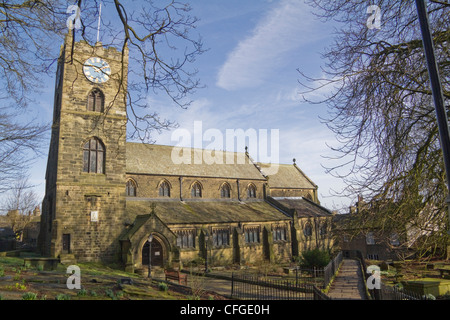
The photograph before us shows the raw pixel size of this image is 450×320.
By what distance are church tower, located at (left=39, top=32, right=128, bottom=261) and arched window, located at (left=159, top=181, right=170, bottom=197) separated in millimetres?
7985

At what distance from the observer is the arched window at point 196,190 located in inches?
1383

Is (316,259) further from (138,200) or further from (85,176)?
(85,176)

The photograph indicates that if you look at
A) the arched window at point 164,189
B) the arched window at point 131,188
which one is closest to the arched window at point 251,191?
the arched window at point 164,189

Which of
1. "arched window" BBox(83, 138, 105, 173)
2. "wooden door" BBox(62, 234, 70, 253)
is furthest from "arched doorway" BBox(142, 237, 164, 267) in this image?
"arched window" BBox(83, 138, 105, 173)

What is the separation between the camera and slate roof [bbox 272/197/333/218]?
39.7m

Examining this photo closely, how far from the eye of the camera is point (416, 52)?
8.00 m

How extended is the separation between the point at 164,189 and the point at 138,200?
340cm

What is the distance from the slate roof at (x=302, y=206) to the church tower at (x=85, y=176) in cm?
2213

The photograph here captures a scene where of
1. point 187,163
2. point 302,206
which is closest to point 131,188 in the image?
point 187,163

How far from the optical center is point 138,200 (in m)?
30.5

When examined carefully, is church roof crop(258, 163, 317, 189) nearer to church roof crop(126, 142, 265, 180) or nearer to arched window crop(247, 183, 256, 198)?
church roof crop(126, 142, 265, 180)

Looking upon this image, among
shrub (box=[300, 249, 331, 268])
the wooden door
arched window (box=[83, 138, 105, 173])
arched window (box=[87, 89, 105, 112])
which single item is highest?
arched window (box=[87, 89, 105, 112])

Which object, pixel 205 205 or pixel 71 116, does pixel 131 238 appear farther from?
pixel 205 205
